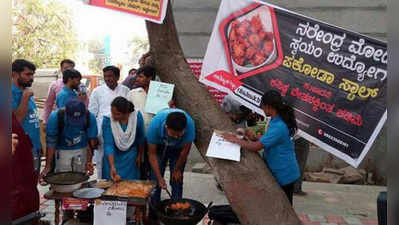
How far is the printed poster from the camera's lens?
3922mm

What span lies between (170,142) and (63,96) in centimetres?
197

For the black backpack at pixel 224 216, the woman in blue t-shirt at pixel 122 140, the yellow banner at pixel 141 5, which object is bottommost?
the black backpack at pixel 224 216

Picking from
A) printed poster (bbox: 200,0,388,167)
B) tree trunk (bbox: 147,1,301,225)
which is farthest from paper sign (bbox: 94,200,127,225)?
printed poster (bbox: 200,0,388,167)

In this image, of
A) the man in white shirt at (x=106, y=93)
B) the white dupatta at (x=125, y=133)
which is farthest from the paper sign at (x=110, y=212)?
the man in white shirt at (x=106, y=93)

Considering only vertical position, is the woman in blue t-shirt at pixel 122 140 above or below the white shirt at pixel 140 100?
below

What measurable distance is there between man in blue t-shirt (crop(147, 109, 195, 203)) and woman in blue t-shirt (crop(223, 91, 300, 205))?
49 centimetres

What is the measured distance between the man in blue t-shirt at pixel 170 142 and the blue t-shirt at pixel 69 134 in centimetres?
76

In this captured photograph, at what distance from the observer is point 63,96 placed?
5.37 meters

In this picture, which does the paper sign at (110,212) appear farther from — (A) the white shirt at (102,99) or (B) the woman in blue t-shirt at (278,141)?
(A) the white shirt at (102,99)

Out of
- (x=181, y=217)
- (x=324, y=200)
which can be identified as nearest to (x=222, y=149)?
(x=181, y=217)

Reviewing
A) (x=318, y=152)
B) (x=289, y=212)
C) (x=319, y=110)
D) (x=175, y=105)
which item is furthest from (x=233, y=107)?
(x=318, y=152)

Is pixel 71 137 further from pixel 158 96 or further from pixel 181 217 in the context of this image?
pixel 181 217

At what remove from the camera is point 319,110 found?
4.09 m

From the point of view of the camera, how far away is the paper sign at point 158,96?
4.43m
